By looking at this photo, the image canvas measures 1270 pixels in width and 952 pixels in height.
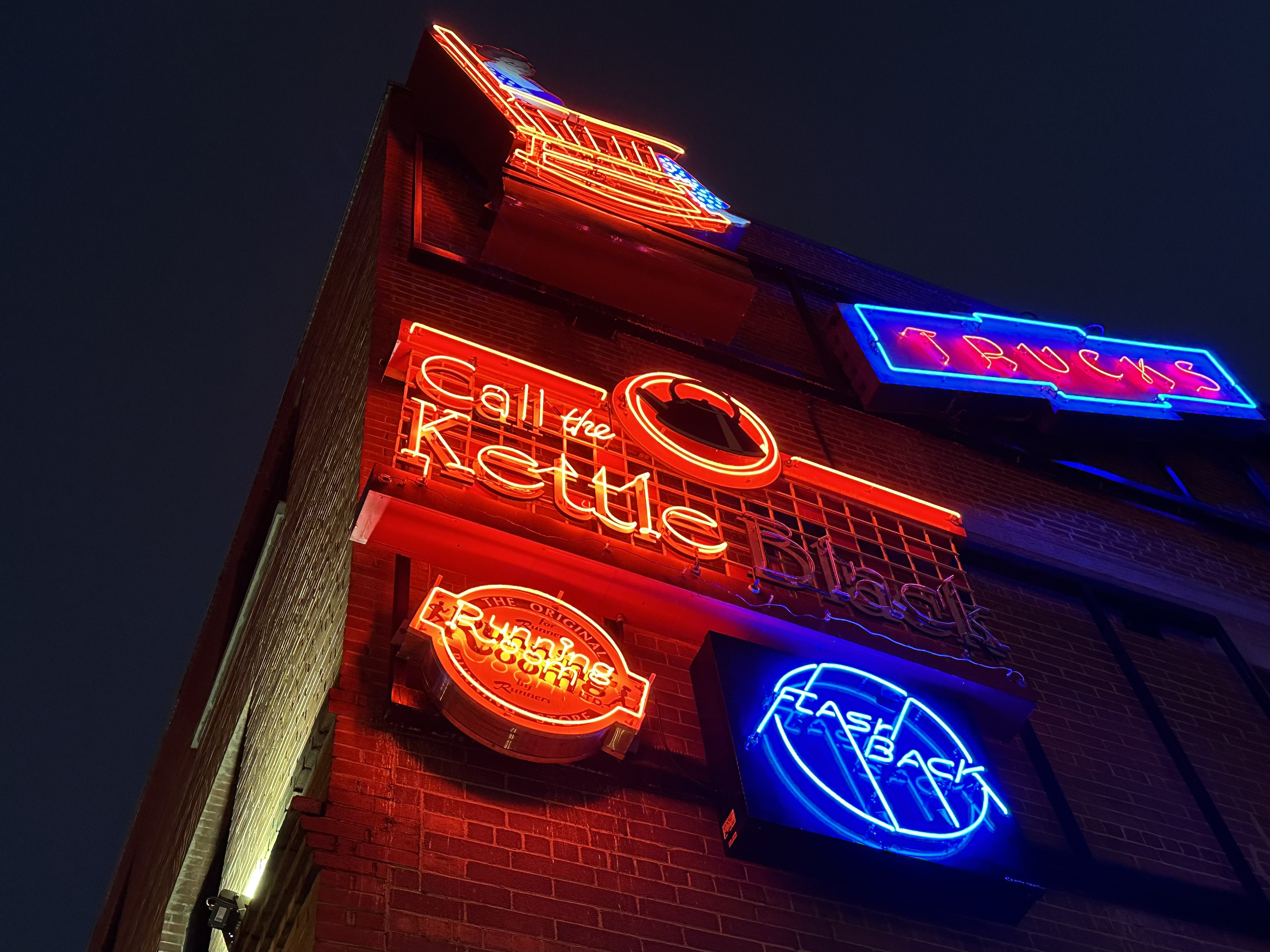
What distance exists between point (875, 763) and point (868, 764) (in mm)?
55

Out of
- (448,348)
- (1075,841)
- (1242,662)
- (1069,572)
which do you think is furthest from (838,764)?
(1242,662)

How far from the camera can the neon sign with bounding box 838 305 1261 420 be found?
11.1 meters

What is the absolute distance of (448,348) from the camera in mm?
7527

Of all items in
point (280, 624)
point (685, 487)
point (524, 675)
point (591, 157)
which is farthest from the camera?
point (591, 157)

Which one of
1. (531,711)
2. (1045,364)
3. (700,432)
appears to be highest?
(1045,364)

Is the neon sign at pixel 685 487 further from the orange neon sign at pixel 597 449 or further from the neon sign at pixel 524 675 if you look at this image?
the neon sign at pixel 524 675

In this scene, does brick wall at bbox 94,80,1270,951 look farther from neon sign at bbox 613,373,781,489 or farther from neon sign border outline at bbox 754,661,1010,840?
Result: neon sign at bbox 613,373,781,489

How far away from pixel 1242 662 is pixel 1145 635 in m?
0.79

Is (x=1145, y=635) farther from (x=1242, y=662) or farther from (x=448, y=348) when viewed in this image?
(x=448, y=348)

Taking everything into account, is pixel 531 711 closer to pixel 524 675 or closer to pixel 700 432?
pixel 524 675

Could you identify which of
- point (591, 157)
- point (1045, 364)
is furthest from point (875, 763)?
point (1045, 364)

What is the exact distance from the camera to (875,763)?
6148 millimetres

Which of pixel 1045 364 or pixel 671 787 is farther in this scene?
pixel 1045 364

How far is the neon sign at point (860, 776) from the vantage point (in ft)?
18.2
